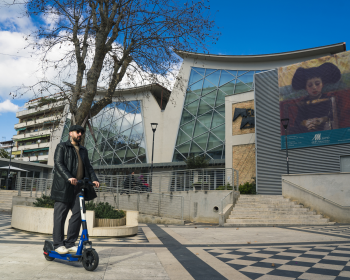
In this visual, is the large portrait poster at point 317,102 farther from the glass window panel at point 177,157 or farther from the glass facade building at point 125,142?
the glass facade building at point 125,142

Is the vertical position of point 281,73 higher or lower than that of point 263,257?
higher

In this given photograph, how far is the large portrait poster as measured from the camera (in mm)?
17047

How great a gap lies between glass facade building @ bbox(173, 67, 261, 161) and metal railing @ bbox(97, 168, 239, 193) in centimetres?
1075

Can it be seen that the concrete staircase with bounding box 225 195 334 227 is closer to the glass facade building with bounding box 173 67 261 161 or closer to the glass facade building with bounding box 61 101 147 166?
the glass facade building with bounding box 173 67 261 161

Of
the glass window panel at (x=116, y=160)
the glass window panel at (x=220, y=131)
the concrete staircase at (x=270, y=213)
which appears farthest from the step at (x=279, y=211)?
the glass window panel at (x=116, y=160)

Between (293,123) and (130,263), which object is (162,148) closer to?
(293,123)

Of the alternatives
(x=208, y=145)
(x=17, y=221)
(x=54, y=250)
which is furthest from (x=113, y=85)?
(x=208, y=145)

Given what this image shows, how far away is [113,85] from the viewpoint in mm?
9312

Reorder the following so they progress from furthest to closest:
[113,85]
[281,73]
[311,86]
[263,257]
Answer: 1. [281,73]
2. [311,86]
3. [113,85]
4. [263,257]

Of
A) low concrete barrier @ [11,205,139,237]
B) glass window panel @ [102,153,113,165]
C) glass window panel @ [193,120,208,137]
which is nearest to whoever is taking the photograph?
low concrete barrier @ [11,205,139,237]

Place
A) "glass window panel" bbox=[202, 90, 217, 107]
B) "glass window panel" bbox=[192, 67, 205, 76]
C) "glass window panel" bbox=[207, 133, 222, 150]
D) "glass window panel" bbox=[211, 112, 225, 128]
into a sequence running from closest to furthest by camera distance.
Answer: "glass window panel" bbox=[207, 133, 222, 150] < "glass window panel" bbox=[211, 112, 225, 128] < "glass window panel" bbox=[202, 90, 217, 107] < "glass window panel" bbox=[192, 67, 205, 76]

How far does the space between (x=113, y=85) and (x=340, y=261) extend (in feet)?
24.8

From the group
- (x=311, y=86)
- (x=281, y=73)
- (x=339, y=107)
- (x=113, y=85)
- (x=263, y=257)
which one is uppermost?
(x=281, y=73)

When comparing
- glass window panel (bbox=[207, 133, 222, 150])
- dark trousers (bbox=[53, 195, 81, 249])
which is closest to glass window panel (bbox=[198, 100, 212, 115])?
glass window panel (bbox=[207, 133, 222, 150])
